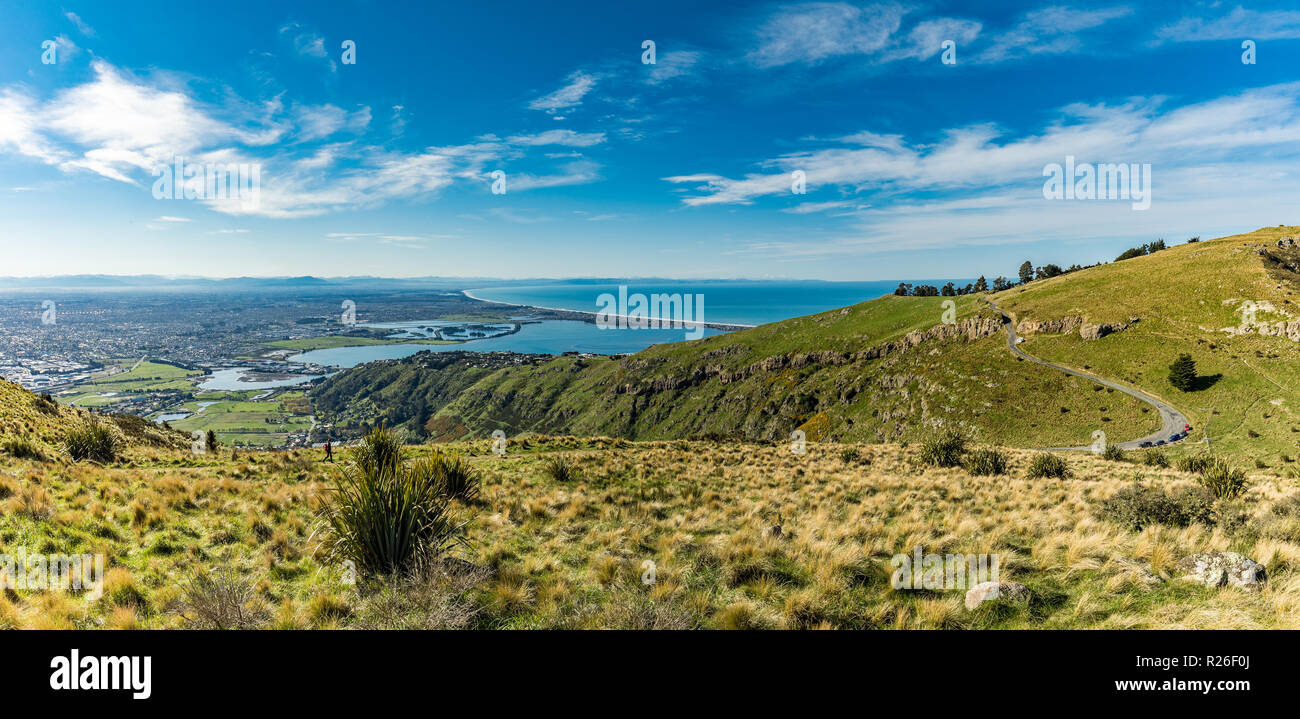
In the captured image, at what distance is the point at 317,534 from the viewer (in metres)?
7.41

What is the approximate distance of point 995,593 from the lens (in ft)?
17.4

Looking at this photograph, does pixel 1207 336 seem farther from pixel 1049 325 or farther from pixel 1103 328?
pixel 1049 325

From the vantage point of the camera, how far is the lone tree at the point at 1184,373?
164 ft

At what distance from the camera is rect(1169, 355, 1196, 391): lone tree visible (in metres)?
50.0

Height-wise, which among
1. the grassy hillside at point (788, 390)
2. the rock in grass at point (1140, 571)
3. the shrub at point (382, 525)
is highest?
the shrub at point (382, 525)

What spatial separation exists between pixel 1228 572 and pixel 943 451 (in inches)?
Result: 542

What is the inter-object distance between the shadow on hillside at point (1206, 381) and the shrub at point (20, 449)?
84.7 m

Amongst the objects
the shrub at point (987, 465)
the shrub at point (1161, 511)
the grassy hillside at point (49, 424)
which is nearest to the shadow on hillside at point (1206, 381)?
the shrub at point (987, 465)

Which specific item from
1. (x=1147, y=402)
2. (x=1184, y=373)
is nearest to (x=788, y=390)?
(x=1147, y=402)

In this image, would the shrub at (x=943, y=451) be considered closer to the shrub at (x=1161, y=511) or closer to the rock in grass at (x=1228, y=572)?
the shrub at (x=1161, y=511)

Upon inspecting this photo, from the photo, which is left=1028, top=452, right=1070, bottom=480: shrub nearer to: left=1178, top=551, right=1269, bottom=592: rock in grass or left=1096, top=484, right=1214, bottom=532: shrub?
left=1096, top=484, right=1214, bottom=532: shrub

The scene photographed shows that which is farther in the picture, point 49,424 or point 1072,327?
point 1072,327
